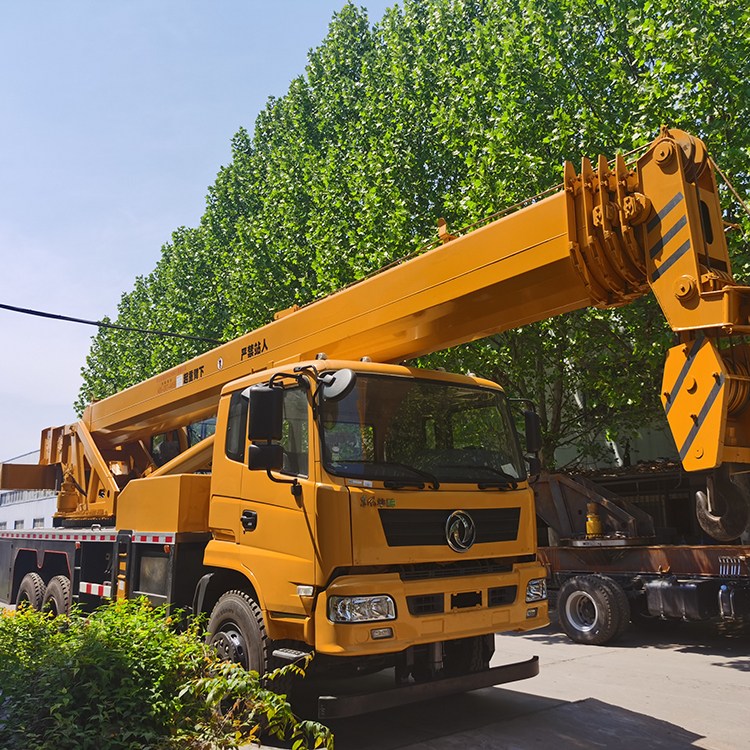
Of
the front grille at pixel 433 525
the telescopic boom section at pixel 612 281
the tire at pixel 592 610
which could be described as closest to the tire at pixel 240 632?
the front grille at pixel 433 525

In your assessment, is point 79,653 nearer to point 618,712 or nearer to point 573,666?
point 618,712

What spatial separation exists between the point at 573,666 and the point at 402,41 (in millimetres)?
15055

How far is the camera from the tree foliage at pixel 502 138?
446 inches

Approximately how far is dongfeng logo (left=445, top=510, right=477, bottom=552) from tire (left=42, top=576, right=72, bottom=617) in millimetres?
5954

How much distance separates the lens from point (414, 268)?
635 centimetres

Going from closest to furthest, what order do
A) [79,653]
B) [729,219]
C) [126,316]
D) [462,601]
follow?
[79,653] < [462,601] < [729,219] < [126,316]

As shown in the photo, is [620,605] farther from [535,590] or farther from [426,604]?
[426,604]

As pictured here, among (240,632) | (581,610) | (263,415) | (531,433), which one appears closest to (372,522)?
(263,415)

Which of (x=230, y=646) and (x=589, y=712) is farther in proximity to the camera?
(x=589, y=712)

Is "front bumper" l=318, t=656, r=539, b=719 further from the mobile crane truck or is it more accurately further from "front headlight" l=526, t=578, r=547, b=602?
"front headlight" l=526, t=578, r=547, b=602

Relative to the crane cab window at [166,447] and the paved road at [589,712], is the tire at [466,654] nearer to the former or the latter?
the paved road at [589,712]

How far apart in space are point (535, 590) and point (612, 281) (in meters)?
2.54

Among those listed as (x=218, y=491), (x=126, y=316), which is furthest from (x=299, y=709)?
(x=126, y=316)

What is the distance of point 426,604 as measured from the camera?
530cm
